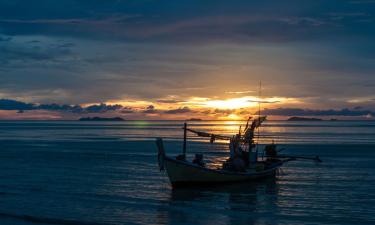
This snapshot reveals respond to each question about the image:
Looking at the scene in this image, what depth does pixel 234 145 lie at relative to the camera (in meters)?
33.5

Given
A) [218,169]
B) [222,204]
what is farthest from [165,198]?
[218,169]

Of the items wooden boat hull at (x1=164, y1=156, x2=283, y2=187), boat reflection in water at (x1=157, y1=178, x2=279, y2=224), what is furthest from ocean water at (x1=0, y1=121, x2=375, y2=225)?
wooden boat hull at (x1=164, y1=156, x2=283, y2=187)

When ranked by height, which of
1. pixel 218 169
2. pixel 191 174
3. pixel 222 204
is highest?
pixel 218 169

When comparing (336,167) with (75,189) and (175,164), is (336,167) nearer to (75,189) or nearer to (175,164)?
(175,164)

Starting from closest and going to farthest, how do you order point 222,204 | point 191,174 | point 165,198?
point 222,204 < point 165,198 < point 191,174

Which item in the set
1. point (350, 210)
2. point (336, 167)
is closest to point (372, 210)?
point (350, 210)

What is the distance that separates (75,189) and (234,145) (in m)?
11.6

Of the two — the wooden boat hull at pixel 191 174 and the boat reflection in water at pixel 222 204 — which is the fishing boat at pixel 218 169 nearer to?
the wooden boat hull at pixel 191 174

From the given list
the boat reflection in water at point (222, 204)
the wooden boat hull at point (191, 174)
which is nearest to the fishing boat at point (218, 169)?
the wooden boat hull at point (191, 174)

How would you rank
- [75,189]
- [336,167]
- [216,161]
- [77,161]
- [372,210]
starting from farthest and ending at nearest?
[216,161] → [77,161] → [336,167] → [75,189] → [372,210]

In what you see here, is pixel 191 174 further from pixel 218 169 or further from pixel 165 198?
pixel 165 198

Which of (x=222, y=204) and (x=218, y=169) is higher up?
(x=218, y=169)

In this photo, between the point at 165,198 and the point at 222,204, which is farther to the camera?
the point at 165,198

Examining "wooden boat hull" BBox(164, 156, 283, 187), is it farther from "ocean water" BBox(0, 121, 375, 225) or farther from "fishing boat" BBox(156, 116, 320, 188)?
"ocean water" BBox(0, 121, 375, 225)
